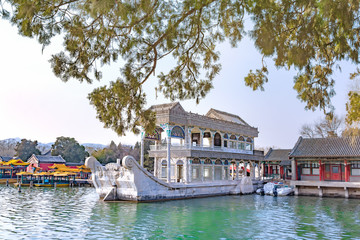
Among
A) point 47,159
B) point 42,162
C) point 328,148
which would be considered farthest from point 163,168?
point 47,159

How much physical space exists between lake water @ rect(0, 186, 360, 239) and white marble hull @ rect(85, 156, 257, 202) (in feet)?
3.18

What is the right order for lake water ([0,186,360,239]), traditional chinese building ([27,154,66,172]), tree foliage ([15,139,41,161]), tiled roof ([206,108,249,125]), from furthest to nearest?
tree foliage ([15,139,41,161])
traditional chinese building ([27,154,66,172])
tiled roof ([206,108,249,125])
lake water ([0,186,360,239])

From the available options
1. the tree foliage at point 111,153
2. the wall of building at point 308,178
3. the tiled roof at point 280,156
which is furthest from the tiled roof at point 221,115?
the tree foliage at point 111,153

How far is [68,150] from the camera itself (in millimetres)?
47625

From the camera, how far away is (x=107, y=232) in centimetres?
1108

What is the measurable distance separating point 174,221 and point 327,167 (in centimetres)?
1764

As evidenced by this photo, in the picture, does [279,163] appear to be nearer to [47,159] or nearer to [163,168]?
[163,168]

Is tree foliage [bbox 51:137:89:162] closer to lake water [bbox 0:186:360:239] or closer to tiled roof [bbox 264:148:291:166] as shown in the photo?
tiled roof [bbox 264:148:291:166]

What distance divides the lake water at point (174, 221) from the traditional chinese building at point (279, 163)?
17.9 m

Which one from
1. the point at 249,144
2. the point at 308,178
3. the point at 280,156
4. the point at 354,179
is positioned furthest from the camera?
the point at 280,156

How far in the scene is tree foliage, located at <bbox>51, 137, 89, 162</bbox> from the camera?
47.4 m

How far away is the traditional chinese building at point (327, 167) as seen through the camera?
2442cm

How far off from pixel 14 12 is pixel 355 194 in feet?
80.5

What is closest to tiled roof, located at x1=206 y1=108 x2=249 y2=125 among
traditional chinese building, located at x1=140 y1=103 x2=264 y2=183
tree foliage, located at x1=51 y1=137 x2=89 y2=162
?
traditional chinese building, located at x1=140 y1=103 x2=264 y2=183
